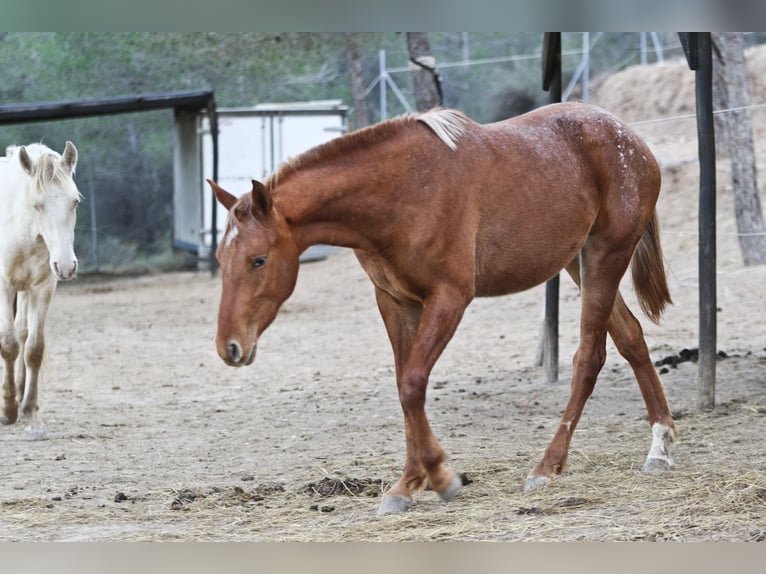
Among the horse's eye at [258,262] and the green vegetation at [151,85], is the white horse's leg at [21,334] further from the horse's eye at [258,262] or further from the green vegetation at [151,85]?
the green vegetation at [151,85]

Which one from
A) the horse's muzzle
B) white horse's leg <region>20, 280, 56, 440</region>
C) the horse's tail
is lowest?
white horse's leg <region>20, 280, 56, 440</region>

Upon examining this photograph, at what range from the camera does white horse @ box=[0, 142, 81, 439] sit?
6.06 m

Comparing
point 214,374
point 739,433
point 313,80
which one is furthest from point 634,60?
point 739,433

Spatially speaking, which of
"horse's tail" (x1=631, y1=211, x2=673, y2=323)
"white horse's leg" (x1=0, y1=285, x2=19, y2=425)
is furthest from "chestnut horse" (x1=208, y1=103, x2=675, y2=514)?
"white horse's leg" (x1=0, y1=285, x2=19, y2=425)

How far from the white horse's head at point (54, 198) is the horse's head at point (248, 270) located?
7.02ft

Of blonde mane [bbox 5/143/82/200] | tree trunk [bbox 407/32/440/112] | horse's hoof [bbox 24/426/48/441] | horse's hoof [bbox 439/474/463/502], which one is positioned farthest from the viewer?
tree trunk [bbox 407/32/440/112]

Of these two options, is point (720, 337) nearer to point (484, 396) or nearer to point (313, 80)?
point (484, 396)

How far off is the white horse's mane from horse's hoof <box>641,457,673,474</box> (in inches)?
70.0

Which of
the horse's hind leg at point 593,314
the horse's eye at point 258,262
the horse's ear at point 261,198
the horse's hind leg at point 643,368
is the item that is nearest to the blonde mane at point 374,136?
the horse's ear at point 261,198

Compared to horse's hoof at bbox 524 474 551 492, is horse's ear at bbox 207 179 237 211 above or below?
above

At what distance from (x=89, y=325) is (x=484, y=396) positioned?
6.56m

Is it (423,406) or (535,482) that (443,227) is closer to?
(423,406)

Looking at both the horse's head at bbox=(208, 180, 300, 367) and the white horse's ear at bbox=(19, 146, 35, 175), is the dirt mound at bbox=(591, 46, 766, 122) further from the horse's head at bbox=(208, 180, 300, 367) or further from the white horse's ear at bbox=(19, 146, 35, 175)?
the horse's head at bbox=(208, 180, 300, 367)

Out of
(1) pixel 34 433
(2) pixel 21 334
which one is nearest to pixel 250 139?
(2) pixel 21 334
